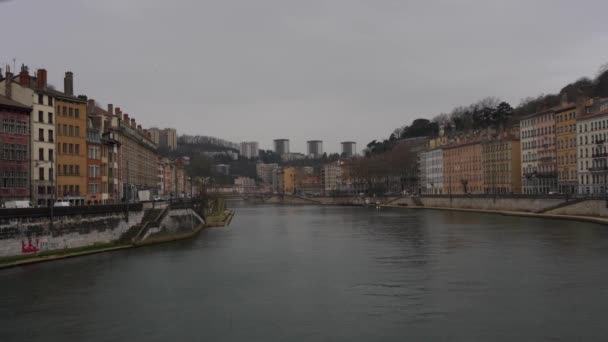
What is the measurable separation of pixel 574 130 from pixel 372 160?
256 ft

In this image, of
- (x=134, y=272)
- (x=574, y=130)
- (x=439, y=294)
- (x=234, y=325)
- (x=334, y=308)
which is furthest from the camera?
(x=574, y=130)

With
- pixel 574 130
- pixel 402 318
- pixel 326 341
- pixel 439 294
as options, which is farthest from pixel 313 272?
pixel 574 130

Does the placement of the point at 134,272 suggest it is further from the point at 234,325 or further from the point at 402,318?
the point at 402,318

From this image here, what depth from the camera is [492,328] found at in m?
22.8

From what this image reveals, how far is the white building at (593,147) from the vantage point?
88000 millimetres

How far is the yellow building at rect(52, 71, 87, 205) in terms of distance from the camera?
5491cm

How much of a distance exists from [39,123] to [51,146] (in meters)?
2.23

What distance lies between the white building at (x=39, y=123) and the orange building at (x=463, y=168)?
94.2 metres

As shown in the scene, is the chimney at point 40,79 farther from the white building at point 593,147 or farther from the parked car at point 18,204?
the white building at point 593,147

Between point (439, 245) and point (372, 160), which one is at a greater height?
point (372, 160)

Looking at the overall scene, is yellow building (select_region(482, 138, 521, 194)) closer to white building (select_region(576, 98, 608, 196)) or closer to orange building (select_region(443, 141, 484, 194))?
orange building (select_region(443, 141, 484, 194))

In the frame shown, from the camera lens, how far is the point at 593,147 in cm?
9062

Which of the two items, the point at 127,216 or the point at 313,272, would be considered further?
the point at 127,216

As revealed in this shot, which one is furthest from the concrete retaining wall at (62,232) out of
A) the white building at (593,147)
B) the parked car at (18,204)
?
the white building at (593,147)
